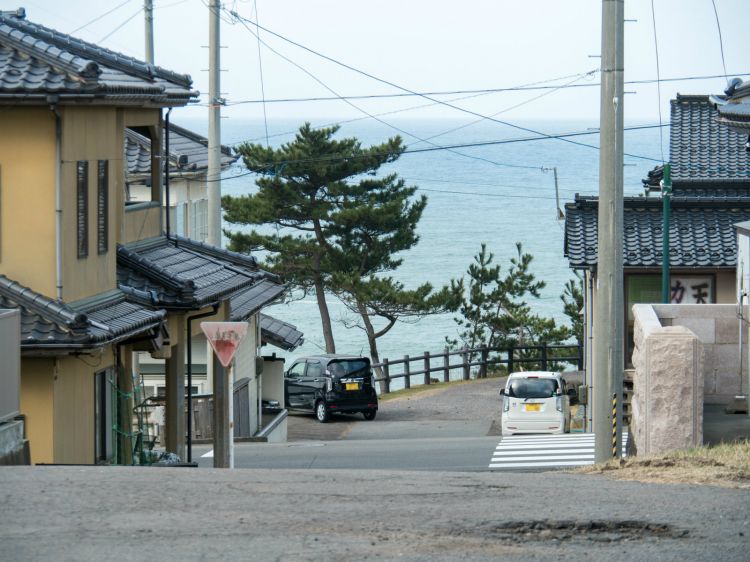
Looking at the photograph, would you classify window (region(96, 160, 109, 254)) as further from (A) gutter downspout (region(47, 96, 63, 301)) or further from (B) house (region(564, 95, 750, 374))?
(B) house (region(564, 95, 750, 374))

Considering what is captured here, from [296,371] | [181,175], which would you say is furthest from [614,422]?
[296,371]

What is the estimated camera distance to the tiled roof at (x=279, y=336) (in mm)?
31359

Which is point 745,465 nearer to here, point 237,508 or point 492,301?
point 237,508

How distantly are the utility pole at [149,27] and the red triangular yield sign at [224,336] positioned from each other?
16.6 metres

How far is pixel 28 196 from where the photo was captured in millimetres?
13664

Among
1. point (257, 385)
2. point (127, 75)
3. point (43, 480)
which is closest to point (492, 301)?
point (257, 385)

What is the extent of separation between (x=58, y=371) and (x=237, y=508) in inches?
223

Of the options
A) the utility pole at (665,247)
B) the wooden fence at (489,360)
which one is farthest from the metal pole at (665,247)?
the wooden fence at (489,360)

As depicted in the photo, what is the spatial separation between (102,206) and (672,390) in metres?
7.95

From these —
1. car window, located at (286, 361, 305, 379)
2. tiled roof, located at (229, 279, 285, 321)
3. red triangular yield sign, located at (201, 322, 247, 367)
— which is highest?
tiled roof, located at (229, 279, 285, 321)

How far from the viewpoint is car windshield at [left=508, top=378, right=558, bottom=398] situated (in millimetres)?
25922

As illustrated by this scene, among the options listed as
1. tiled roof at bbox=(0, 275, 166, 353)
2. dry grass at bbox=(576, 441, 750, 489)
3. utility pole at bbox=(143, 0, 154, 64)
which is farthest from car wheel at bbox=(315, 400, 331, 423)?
dry grass at bbox=(576, 441, 750, 489)

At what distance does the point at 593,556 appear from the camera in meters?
7.09

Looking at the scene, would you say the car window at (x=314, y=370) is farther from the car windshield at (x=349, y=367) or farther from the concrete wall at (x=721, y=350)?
the concrete wall at (x=721, y=350)
